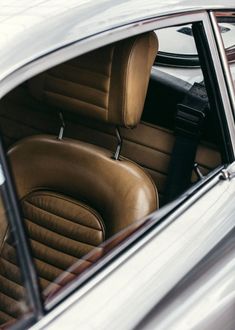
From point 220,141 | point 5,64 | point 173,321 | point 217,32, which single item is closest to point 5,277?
point 173,321

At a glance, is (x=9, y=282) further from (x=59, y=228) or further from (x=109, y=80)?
(x=109, y=80)

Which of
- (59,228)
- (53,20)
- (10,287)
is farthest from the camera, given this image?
(59,228)

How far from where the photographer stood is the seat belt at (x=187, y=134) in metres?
2.22

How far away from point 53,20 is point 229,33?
1409 mm

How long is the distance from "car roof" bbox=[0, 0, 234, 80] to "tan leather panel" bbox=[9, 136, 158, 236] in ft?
1.86

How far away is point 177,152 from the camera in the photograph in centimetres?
228

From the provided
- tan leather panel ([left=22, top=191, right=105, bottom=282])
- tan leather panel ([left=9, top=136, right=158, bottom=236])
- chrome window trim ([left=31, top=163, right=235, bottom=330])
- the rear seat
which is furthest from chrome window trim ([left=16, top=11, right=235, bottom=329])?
the rear seat

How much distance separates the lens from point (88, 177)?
2.08 m

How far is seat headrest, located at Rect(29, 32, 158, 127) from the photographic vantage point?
6.09 ft

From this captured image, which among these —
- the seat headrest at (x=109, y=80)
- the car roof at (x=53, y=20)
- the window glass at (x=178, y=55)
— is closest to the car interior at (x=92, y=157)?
the seat headrest at (x=109, y=80)

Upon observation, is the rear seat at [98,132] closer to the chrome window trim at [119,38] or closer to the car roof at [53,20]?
the chrome window trim at [119,38]

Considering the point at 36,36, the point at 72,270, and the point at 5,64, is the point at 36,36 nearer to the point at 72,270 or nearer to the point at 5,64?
the point at 5,64

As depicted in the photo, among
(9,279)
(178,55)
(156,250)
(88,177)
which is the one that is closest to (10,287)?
(9,279)

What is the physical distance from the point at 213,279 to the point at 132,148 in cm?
81
